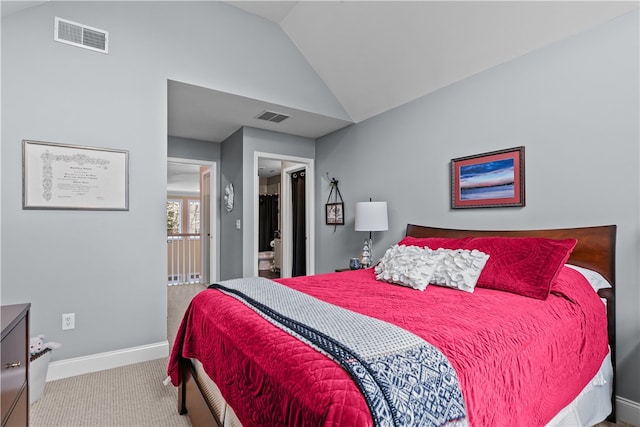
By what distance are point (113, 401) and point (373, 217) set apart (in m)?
2.60

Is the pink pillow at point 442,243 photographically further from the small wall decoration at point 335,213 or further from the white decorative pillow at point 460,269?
the small wall decoration at point 335,213

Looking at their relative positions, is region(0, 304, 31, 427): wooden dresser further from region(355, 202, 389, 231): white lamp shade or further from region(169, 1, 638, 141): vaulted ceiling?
region(355, 202, 389, 231): white lamp shade

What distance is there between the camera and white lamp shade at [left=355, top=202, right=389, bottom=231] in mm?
3475

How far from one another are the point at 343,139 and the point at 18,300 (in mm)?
3574

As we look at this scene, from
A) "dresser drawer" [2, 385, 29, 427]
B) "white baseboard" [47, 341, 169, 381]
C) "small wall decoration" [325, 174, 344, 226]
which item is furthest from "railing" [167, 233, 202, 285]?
"dresser drawer" [2, 385, 29, 427]

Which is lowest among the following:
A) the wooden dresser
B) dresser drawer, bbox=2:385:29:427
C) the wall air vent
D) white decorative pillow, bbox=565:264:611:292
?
dresser drawer, bbox=2:385:29:427

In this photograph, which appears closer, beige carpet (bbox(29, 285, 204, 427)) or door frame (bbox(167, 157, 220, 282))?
beige carpet (bbox(29, 285, 204, 427))

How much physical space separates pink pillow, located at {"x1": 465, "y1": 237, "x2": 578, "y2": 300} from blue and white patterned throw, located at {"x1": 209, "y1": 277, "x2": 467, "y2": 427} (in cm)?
110

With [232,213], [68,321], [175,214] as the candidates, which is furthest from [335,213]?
[175,214]

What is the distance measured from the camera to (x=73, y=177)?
8.31 ft

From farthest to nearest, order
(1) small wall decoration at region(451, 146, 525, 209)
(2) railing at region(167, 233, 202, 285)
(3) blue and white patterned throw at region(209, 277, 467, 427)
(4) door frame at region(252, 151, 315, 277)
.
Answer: (2) railing at region(167, 233, 202, 285) → (4) door frame at region(252, 151, 315, 277) → (1) small wall decoration at region(451, 146, 525, 209) → (3) blue and white patterned throw at region(209, 277, 467, 427)

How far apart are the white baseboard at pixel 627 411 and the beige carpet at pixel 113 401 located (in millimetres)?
2576

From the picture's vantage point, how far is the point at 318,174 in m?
4.89

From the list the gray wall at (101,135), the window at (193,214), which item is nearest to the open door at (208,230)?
the gray wall at (101,135)
